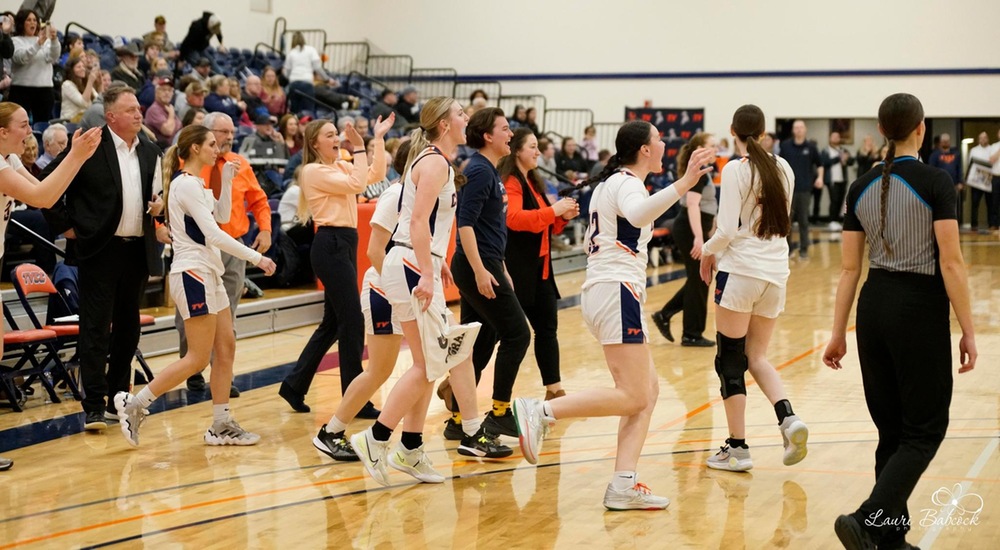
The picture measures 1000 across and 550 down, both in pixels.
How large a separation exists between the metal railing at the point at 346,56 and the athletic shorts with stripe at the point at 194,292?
16456mm

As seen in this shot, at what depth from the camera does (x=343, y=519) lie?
15.4ft

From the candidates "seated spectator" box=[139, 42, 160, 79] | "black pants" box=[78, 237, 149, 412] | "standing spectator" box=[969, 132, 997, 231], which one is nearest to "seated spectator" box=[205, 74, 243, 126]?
"seated spectator" box=[139, 42, 160, 79]

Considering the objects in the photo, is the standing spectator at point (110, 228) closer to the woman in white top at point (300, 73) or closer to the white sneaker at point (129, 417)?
the white sneaker at point (129, 417)

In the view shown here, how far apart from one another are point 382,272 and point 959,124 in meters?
19.0

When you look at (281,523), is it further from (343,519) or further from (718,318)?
(718,318)

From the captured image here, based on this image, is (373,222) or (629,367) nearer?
(629,367)

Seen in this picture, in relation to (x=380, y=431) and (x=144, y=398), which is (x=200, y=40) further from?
(x=380, y=431)

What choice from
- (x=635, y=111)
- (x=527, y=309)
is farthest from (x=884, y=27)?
(x=527, y=309)

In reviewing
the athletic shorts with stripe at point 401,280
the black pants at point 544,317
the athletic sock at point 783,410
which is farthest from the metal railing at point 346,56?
the athletic sock at point 783,410

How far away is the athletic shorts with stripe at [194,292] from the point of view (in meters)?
5.82

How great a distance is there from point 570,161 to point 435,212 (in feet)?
46.1

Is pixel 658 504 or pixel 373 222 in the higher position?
pixel 373 222

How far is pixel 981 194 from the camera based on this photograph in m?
21.3

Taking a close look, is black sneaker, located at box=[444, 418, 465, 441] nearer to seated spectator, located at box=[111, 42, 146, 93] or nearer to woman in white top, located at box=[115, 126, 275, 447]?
woman in white top, located at box=[115, 126, 275, 447]
